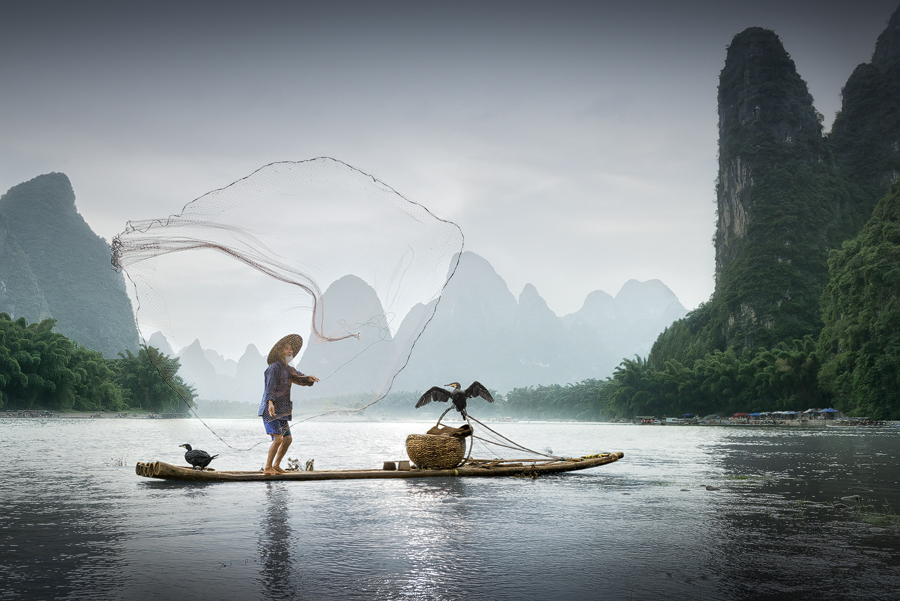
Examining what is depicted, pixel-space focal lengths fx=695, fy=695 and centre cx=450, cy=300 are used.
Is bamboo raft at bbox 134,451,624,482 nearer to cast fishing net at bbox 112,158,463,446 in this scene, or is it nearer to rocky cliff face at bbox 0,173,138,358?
cast fishing net at bbox 112,158,463,446

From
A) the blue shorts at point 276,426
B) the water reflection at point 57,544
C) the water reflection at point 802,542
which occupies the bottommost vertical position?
the water reflection at point 802,542

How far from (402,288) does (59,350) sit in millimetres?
74426

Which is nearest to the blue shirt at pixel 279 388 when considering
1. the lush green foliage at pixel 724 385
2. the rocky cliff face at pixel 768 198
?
the lush green foliage at pixel 724 385

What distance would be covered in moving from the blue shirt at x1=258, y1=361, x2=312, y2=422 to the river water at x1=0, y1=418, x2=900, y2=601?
4.47 ft

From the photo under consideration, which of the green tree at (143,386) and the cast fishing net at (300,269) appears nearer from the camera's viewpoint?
the cast fishing net at (300,269)

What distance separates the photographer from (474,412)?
180m

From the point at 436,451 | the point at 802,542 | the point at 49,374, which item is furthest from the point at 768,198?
the point at 802,542

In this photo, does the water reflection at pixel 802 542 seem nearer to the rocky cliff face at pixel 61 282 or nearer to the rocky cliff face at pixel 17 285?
the rocky cliff face at pixel 17 285

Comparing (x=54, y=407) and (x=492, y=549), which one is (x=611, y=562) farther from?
(x=54, y=407)

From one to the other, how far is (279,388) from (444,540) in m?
5.63

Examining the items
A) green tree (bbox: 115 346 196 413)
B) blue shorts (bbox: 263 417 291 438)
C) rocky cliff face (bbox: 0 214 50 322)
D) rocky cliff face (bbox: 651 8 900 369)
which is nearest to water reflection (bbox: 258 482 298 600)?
blue shorts (bbox: 263 417 291 438)

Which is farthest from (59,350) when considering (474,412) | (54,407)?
(474,412)

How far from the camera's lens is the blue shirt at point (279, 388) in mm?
12062

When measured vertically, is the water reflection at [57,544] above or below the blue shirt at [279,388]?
below
